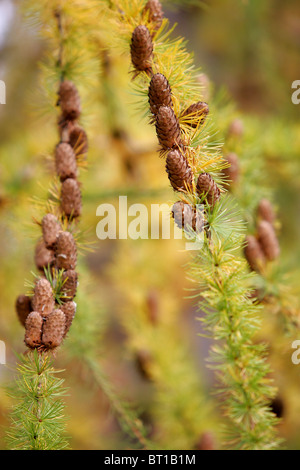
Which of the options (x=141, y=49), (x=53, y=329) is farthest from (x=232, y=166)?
(x=53, y=329)

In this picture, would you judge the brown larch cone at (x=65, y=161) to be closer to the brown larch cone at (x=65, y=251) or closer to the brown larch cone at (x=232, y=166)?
the brown larch cone at (x=65, y=251)

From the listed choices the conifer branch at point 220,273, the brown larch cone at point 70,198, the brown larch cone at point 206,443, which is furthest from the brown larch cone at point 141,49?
the brown larch cone at point 206,443

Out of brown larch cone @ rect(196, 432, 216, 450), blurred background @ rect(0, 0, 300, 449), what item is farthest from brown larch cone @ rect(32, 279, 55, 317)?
brown larch cone @ rect(196, 432, 216, 450)

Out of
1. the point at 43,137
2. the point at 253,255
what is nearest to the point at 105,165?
the point at 43,137

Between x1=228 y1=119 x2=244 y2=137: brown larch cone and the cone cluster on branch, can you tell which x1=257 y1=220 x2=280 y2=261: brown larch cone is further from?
x1=228 y1=119 x2=244 y2=137: brown larch cone

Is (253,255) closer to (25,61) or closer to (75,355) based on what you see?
(75,355)

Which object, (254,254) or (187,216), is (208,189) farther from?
(254,254)
